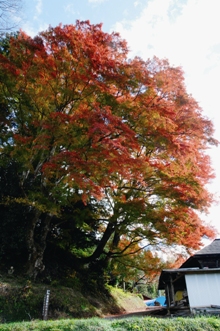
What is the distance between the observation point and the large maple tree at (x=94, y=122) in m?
7.77

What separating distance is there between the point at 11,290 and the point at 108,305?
292 inches

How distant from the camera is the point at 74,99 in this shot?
847 centimetres

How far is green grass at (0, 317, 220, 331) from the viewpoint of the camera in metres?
5.03

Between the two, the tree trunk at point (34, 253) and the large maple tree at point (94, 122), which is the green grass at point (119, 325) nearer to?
the large maple tree at point (94, 122)

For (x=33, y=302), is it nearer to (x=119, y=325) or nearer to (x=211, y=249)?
(x=119, y=325)

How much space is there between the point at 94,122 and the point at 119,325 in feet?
17.6

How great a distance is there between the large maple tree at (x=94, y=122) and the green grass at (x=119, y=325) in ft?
10.9

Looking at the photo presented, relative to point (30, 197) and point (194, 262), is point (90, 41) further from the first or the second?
point (194, 262)

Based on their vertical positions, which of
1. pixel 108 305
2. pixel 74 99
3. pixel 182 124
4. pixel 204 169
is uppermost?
pixel 74 99

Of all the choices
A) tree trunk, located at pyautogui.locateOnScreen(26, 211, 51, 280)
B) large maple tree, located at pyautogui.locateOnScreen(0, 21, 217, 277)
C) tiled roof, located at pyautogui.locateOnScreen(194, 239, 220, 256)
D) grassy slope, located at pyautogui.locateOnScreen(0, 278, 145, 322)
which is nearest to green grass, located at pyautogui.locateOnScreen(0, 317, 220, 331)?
grassy slope, located at pyautogui.locateOnScreen(0, 278, 145, 322)

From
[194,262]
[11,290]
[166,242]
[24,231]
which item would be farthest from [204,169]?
[11,290]

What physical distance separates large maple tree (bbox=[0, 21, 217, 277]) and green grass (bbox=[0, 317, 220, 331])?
3.32 m

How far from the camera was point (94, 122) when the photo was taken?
7.20 m

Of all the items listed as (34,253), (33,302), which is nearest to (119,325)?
(33,302)
